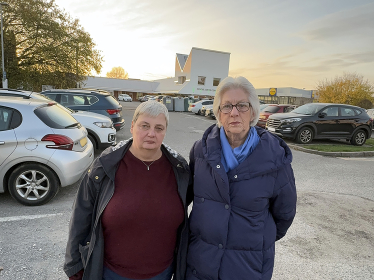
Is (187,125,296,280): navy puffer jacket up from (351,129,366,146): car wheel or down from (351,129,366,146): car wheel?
up

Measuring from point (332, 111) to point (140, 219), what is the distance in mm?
11344

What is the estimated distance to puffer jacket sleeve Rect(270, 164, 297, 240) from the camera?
1.55 meters

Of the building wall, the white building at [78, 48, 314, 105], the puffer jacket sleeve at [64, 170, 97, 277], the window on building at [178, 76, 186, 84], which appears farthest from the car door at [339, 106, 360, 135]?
the window on building at [178, 76, 186, 84]

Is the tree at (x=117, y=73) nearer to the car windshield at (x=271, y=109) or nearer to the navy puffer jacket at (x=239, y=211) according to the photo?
the car windshield at (x=271, y=109)

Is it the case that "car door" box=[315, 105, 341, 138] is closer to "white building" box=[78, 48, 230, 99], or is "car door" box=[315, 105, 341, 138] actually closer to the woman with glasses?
the woman with glasses

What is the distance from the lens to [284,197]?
5.20 feet

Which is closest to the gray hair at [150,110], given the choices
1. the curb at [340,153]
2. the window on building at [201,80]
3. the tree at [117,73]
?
the curb at [340,153]

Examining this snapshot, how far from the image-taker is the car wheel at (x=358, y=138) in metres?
10.9

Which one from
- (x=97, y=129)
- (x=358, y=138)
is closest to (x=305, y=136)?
(x=358, y=138)

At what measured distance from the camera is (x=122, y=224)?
1529 millimetres

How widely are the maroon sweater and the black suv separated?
31.9 ft

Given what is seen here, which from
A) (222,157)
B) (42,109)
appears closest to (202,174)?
(222,157)

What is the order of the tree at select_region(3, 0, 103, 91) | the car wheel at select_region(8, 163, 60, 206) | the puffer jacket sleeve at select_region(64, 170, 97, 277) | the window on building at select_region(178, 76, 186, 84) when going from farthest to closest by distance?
the window on building at select_region(178, 76, 186, 84)
the tree at select_region(3, 0, 103, 91)
the car wheel at select_region(8, 163, 60, 206)
the puffer jacket sleeve at select_region(64, 170, 97, 277)

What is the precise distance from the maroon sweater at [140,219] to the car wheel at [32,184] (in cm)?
267
